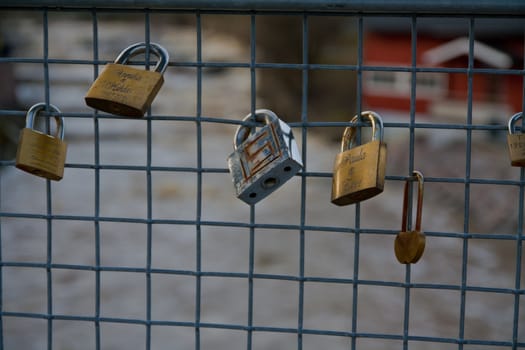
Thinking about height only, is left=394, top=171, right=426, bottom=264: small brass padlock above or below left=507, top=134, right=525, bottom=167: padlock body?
below

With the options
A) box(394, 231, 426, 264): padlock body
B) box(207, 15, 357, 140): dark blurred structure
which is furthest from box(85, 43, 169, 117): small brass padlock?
box(207, 15, 357, 140): dark blurred structure

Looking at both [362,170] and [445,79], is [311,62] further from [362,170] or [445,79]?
[362,170]

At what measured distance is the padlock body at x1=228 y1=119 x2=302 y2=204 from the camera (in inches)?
33.1

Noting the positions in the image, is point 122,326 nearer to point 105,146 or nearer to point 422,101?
point 105,146

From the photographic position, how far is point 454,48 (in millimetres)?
7660

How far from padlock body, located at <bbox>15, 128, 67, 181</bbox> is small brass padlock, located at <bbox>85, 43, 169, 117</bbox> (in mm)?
82

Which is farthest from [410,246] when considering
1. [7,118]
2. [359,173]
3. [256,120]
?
[7,118]

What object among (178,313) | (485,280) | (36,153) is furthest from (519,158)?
(485,280)

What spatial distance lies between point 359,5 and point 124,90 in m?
0.30

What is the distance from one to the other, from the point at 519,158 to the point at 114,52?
13.0 metres

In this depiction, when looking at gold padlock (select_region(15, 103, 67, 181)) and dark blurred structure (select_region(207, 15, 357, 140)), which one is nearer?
gold padlock (select_region(15, 103, 67, 181))

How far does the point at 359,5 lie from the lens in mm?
867

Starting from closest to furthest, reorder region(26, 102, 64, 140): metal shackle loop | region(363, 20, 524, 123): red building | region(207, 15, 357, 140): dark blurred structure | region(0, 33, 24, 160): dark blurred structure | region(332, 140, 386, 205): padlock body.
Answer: region(332, 140, 386, 205): padlock body, region(26, 102, 64, 140): metal shackle loop, region(0, 33, 24, 160): dark blurred structure, region(363, 20, 524, 123): red building, region(207, 15, 357, 140): dark blurred structure

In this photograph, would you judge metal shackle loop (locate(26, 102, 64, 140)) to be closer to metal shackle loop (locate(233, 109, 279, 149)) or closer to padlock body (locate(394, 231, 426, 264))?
metal shackle loop (locate(233, 109, 279, 149))
